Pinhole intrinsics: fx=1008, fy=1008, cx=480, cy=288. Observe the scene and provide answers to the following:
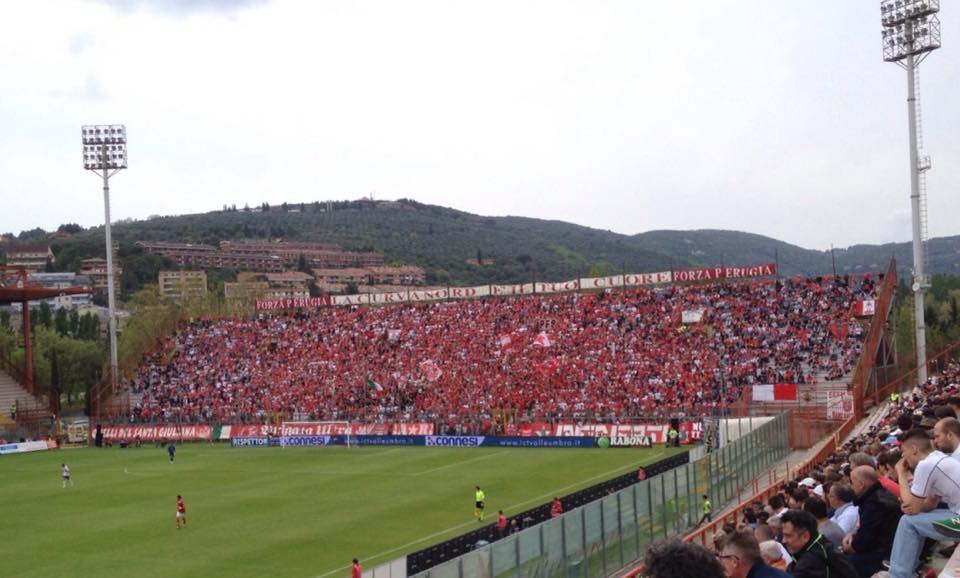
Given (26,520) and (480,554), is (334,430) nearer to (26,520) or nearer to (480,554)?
(26,520)

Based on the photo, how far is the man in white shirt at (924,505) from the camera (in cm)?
725

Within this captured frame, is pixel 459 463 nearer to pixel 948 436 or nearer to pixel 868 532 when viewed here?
pixel 868 532

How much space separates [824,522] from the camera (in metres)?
9.51

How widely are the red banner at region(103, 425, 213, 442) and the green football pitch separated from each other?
20.6 feet

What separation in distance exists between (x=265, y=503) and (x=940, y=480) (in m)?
35.7

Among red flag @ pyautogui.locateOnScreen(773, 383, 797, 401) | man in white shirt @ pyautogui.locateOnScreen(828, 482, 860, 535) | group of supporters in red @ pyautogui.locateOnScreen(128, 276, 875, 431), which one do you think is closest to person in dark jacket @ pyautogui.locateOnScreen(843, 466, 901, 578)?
man in white shirt @ pyautogui.locateOnScreen(828, 482, 860, 535)

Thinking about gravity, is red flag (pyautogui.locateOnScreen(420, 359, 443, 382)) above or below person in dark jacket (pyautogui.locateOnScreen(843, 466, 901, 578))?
below

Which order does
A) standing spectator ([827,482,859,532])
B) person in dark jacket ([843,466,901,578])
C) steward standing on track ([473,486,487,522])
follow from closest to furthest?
1. person in dark jacket ([843,466,901,578])
2. standing spectator ([827,482,859,532])
3. steward standing on track ([473,486,487,522])

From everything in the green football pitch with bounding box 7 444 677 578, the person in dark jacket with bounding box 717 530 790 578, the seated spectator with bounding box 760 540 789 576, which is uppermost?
the person in dark jacket with bounding box 717 530 790 578

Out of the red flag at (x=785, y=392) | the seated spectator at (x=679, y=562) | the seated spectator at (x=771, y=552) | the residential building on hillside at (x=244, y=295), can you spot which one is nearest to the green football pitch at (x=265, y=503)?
the red flag at (x=785, y=392)

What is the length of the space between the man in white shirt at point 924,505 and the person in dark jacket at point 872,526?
1.27m

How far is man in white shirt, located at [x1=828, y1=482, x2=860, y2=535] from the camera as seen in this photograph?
32.4 feet

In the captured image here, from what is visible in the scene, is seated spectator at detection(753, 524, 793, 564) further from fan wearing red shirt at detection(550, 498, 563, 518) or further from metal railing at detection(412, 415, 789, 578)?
fan wearing red shirt at detection(550, 498, 563, 518)

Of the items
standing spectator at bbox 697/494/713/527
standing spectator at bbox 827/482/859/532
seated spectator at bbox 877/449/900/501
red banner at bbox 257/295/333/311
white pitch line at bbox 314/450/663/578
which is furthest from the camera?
red banner at bbox 257/295/333/311
